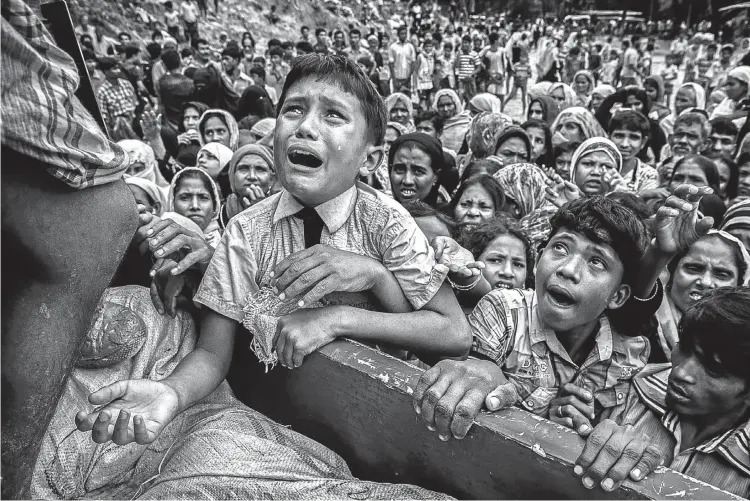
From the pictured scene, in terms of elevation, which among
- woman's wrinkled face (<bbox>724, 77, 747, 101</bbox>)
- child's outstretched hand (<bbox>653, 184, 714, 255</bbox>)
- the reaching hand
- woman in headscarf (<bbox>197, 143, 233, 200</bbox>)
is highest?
the reaching hand

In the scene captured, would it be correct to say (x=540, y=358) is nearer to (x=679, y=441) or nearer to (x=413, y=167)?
(x=679, y=441)

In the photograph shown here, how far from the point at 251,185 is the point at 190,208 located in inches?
17.7

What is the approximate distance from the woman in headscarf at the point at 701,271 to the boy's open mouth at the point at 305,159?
1.69 metres

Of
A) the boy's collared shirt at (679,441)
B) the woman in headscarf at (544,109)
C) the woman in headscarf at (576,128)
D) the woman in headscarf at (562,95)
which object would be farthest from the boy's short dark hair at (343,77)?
the woman in headscarf at (562,95)

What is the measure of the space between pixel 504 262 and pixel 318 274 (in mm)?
1571

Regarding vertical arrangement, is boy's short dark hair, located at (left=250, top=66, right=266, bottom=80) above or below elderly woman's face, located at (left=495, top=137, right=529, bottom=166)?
above

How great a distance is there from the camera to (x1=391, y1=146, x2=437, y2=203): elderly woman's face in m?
4.18

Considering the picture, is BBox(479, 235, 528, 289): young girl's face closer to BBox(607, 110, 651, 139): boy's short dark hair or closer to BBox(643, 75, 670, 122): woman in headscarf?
BBox(607, 110, 651, 139): boy's short dark hair

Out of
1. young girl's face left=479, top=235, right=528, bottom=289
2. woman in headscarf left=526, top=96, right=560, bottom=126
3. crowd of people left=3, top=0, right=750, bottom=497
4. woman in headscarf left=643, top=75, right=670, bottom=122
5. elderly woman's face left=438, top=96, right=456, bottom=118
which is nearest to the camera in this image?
crowd of people left=3, top=0, right=750, bottom=497

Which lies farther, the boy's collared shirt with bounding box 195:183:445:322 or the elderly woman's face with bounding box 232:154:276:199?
the elderly woman's face with bounding box 232:154:276:199

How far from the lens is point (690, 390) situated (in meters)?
1.69

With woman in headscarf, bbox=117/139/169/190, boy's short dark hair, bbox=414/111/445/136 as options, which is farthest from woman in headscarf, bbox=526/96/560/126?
woman in headscarf, bbox=117/139/169/190

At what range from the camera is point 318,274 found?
1.59 m

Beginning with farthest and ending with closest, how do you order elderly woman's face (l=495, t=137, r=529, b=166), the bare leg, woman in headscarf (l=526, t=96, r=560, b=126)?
woman in headscarf (l=526, t=96, r=560, b=126), elderly woman's face (l=495, t=137, r=529, b=166), the bare leg
